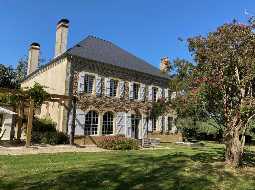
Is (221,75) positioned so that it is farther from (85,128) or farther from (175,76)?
(85,128)

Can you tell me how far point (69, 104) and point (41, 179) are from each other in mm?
13570

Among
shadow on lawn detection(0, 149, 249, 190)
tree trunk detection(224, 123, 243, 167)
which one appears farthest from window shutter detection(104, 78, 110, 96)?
tree trunk detection(224, 123, 243, 167)

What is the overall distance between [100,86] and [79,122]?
3235mm

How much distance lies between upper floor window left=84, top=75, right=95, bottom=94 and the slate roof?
1.38 metres

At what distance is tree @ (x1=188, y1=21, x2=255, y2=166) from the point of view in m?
11.4

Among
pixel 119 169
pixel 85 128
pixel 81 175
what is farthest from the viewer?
pixel 85 128

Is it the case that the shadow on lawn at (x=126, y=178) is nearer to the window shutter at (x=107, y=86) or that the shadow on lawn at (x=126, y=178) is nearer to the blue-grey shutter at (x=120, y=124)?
the window shutter at (x=107, y=86)

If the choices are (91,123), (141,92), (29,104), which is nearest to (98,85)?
(91,123)

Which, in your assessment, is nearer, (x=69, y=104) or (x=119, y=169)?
(x=119, y=169)

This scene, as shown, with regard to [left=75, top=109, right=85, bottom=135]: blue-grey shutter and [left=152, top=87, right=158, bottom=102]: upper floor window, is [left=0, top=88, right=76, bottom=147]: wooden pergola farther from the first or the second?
[left=152, top=87, right=158, bottom=102]: upper floor window

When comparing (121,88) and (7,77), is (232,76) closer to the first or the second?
(121,88)

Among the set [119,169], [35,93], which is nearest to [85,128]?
[35,93]

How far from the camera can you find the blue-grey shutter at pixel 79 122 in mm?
21406

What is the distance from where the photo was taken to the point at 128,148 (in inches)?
754
